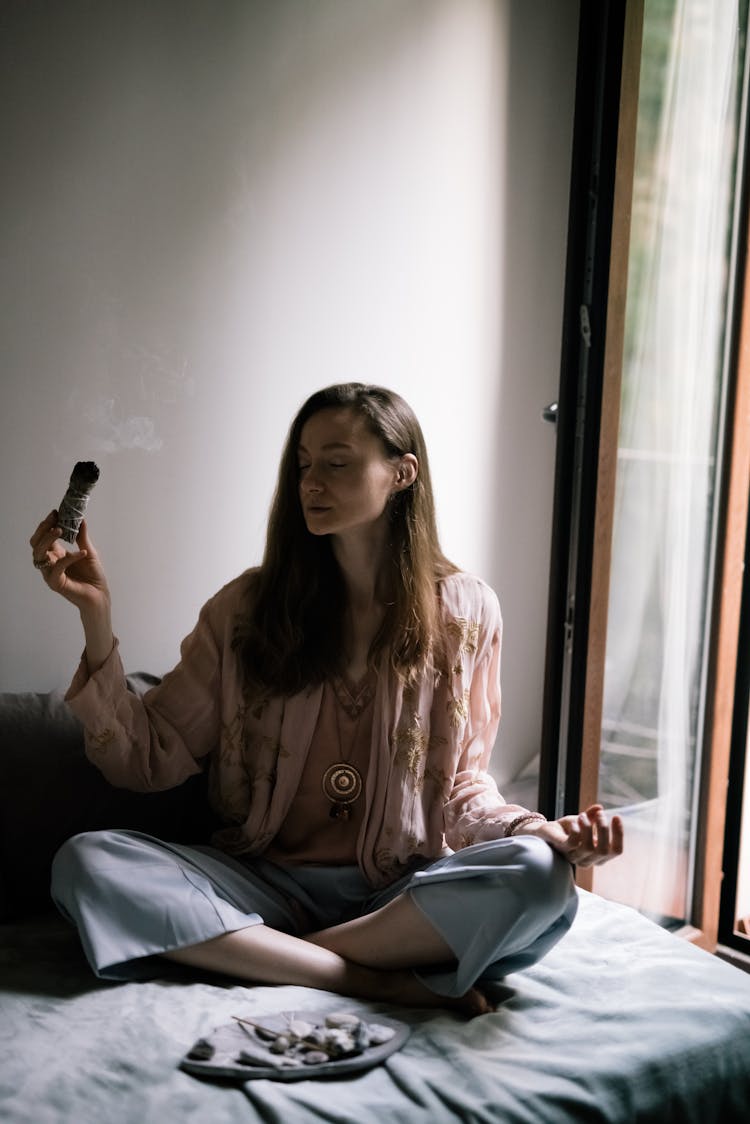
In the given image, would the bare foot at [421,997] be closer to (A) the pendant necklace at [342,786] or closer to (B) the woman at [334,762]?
(B) the woman at [334,762]

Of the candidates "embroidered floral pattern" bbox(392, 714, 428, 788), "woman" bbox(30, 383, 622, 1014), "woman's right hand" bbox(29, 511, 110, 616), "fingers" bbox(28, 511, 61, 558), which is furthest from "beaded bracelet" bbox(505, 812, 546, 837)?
"fingers" bbox(28, 511, 61, 558)

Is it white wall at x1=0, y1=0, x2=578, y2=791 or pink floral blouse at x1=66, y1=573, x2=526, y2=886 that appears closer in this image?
pink floral blouse at x1=66, y1=573, x2=526, y2=886

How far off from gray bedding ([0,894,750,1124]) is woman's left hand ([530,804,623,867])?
189 mm

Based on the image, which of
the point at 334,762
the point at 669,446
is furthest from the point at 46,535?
the point at 669,446

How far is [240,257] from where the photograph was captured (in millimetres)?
1980

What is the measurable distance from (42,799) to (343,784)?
462 millimetres

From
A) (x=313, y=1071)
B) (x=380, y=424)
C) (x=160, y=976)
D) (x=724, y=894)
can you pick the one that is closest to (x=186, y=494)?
(x=380, y=424)

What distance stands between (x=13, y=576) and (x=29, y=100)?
2.53 ft

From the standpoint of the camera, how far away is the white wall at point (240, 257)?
5.79 feet

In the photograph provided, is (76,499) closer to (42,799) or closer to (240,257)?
(42,799)

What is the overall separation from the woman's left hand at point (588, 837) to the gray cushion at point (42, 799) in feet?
2.16

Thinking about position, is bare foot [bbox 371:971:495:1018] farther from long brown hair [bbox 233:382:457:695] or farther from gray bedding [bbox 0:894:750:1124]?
long brown hair [bbox 233:382:457:695]

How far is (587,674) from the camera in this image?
7.22 ft

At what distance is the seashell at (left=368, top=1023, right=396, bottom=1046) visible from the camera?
1268mm
